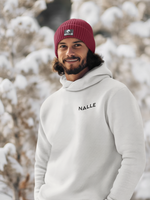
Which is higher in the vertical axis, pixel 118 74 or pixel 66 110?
pixel 118 74

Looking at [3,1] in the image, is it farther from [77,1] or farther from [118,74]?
[118,74]

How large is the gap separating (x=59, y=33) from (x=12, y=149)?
4.83 ft

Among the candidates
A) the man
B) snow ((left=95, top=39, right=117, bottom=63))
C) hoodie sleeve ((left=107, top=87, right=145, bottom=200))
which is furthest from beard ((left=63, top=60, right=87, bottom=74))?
snow ((left=95, top=39, right=117, bottom=63))

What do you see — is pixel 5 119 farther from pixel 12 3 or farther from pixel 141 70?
pixel 141 70

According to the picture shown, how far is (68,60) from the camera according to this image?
0.95 m

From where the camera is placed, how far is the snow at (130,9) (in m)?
2.08

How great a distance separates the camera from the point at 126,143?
76 centimetres

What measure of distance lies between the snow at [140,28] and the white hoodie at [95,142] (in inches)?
54.8

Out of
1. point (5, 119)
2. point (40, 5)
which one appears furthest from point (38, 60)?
point (5, 119)

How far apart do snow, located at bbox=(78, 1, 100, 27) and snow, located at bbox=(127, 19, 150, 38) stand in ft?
1.15

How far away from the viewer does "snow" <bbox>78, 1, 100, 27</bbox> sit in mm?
2139

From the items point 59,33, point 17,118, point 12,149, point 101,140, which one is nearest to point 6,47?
point 17,118

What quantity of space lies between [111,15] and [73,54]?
54.5 inches

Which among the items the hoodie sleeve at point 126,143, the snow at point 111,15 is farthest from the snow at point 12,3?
the hoodie sleeve at point 126,143
